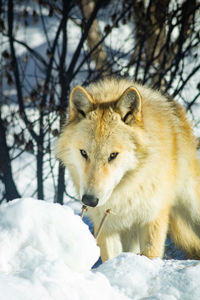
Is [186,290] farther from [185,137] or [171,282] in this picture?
[185,137]

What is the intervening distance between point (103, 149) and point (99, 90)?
922mm

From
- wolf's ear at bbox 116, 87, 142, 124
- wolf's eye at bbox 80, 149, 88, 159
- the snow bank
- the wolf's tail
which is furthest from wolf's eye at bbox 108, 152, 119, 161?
the wolf's tail

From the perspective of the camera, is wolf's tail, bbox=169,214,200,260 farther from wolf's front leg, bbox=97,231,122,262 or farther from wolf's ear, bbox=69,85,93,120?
wolf's ear, bbox=69,85,93,120

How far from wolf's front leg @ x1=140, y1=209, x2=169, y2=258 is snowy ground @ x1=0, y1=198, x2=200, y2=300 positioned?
58.1 inches

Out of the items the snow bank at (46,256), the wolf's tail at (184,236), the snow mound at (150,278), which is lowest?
the wolf's tail at (184,236)

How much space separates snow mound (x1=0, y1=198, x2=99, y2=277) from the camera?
1.47 metres

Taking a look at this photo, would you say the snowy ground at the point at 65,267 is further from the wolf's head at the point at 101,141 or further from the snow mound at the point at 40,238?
the wolf's head at the point at 101,141

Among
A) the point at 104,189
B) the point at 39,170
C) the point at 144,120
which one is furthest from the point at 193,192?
the point at 39,170

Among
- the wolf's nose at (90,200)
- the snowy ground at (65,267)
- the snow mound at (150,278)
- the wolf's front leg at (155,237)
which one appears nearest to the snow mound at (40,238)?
the snowy ground at (65,267)

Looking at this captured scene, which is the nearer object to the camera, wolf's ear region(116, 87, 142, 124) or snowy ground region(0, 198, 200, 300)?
snowy ground region(0, 198, 200, 300)

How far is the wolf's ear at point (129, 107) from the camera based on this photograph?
2922mm

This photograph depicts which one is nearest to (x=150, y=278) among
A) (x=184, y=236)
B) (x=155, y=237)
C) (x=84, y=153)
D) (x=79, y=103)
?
(x=84, y=153)

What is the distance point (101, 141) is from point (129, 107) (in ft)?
1.41

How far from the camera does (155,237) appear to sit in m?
3.24
